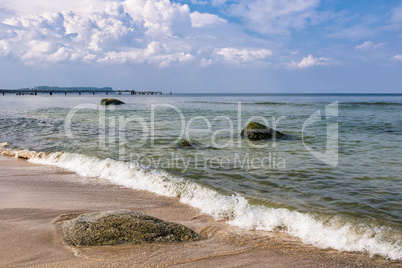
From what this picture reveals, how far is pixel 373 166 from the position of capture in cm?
805

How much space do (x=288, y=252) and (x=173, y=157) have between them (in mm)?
6058

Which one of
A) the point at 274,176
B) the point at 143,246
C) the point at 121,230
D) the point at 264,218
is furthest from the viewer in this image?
the point at 274,176

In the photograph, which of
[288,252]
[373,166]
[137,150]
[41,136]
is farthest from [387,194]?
[41,136]

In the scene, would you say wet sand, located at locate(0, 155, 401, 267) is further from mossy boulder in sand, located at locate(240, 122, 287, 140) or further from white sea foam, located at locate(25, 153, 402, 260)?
mossy boulder in sand, located at locate(240, 122, 287, 140)

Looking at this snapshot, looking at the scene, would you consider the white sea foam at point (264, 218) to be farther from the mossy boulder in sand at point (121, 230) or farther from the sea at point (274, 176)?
the mossy boulder in sand at point (121, 230)

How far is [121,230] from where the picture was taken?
390 centimetres

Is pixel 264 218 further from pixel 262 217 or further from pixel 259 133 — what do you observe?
pixel 259 133

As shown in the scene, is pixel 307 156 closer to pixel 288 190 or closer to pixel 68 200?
pixel 288 190

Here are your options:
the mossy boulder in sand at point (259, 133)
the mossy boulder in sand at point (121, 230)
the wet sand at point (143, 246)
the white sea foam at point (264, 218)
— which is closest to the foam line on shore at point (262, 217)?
the white sea foam at point (264, 218)

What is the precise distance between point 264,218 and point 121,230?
2.27m

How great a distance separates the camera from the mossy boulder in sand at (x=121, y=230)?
12.5 feet

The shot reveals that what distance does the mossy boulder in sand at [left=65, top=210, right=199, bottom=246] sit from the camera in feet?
12.5

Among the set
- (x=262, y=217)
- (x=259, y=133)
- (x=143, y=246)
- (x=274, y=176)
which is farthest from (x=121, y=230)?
(x=259, y=133)

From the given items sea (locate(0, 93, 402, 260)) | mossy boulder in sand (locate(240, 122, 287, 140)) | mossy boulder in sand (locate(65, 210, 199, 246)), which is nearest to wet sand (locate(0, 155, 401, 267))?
mossy boulder in sand (locate(65, 210, 199, 246))
